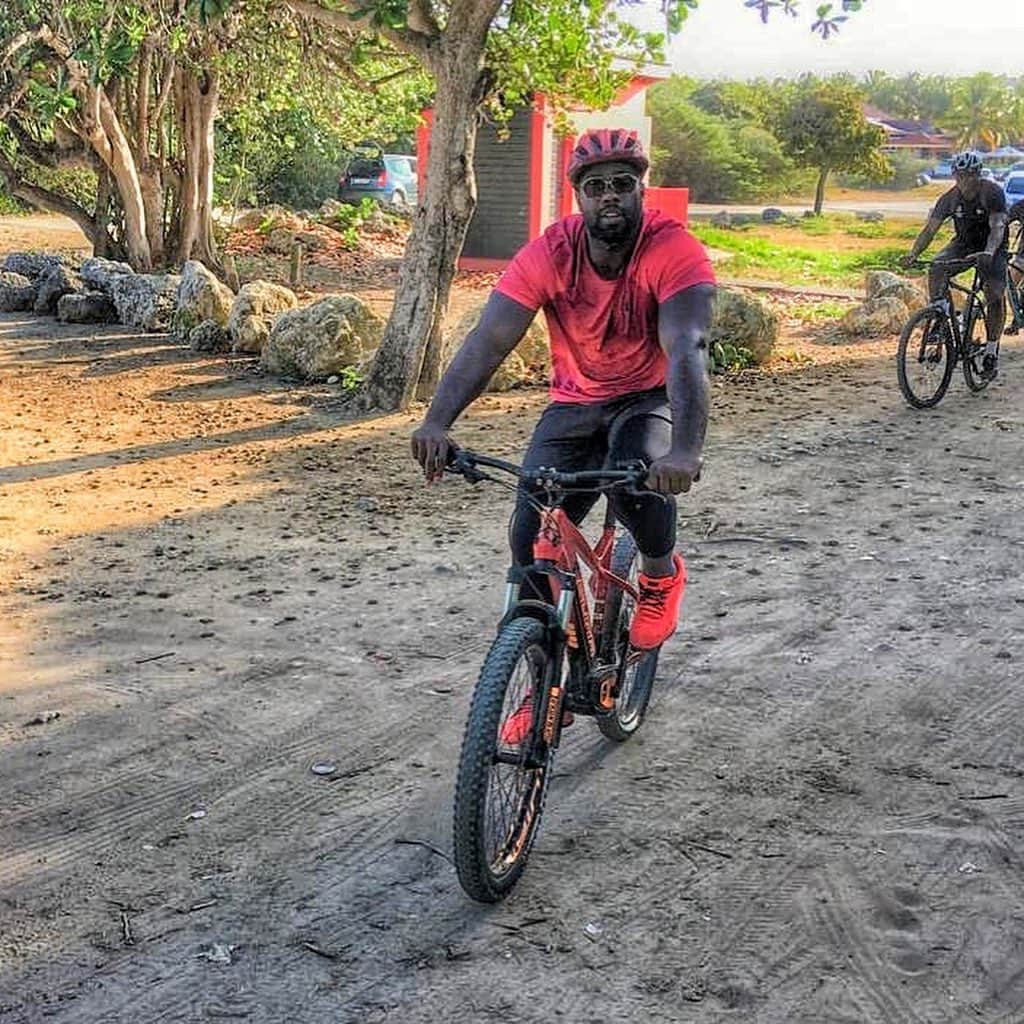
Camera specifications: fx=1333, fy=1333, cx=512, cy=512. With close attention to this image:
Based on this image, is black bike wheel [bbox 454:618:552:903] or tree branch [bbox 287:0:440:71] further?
tree branch [bbox 287:0:440:71]

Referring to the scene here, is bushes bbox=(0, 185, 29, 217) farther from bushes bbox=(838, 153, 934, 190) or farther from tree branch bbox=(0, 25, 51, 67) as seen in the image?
bushes bbox=(838, 153, 934, 190)

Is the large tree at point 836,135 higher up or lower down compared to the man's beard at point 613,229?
higher up

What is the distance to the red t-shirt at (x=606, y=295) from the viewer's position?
3857 mm

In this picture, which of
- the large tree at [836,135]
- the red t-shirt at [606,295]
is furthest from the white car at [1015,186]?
the red t-shirt at [606,295]

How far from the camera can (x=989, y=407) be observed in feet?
34.3

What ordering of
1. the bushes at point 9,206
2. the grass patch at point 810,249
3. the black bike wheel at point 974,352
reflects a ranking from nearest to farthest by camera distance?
the black bike wheel at point 974,352, the bushes at point 9,206, the grass patch at point 810,249

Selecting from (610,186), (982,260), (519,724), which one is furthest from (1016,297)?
(519,724)

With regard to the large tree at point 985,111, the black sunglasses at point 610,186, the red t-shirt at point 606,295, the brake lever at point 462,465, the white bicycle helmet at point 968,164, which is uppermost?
the large tree at point 985,111

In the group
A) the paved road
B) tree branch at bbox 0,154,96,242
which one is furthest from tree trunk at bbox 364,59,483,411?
the paved road

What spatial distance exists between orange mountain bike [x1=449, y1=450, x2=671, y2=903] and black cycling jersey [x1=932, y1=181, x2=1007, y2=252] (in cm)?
725

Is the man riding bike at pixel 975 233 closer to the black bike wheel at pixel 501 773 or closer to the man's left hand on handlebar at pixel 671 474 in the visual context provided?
the man's left hand on handlebar at pixel 671 474

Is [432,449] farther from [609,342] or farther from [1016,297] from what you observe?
[1016,297]

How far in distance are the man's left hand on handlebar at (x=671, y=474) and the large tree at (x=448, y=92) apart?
22.9 ft

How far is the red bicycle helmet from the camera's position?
12.4 feet
